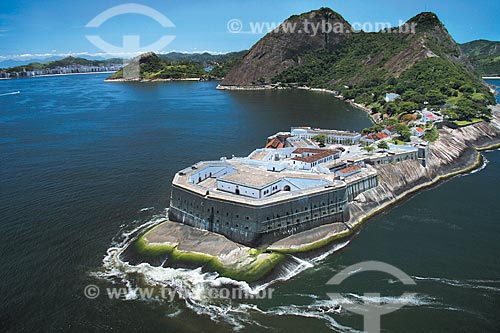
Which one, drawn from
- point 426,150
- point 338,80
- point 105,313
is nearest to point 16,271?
point 105,313

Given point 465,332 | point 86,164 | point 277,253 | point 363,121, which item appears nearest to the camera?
point 465,332

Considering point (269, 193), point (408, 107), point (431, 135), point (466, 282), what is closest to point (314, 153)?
point (269, 193)

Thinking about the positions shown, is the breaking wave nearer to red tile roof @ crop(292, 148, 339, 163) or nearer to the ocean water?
the ocean water

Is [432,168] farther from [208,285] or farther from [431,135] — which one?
[208,285]

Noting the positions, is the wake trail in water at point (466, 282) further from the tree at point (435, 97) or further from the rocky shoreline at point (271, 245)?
the tree at point (435, 97)

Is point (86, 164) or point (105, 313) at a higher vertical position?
point (86, 164)

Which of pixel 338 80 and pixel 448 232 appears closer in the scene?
pixel 448 232

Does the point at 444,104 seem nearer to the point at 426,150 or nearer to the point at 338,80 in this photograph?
the point at 426,150
